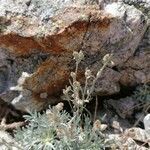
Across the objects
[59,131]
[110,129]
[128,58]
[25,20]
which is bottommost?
[110,129]

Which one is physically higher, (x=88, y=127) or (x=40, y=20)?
(x=40, y=20)

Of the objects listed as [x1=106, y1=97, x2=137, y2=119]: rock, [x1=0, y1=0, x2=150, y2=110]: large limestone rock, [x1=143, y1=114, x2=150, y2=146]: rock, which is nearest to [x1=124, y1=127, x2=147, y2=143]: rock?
[x1=143, y1=114, x2=150, y2=146]: rock

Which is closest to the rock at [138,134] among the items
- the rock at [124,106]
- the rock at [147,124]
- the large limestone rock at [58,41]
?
the rock at [147,124]

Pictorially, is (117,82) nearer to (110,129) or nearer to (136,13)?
(110,129)

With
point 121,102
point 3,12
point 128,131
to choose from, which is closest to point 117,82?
point 121,102

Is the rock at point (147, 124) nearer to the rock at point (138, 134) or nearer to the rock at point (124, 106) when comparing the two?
the rock at point (138, 134)

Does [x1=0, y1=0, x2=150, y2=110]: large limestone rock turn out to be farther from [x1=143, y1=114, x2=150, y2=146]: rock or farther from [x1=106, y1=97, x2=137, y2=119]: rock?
[x1=143, y1=114, x2=150, y2=146]: rock

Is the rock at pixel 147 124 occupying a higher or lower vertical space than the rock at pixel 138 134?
higher

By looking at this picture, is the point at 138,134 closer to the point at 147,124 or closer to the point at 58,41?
the point at 147,124
